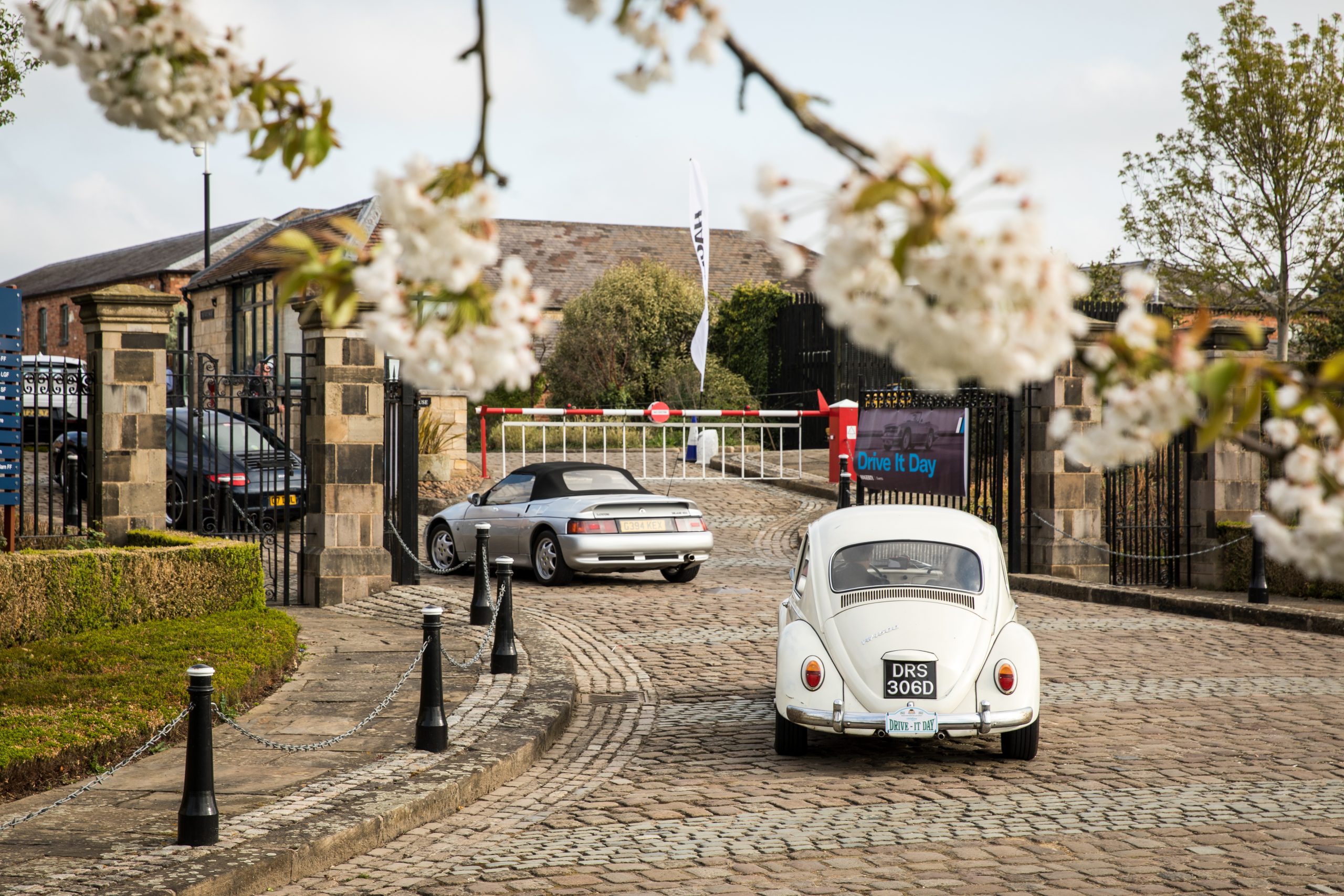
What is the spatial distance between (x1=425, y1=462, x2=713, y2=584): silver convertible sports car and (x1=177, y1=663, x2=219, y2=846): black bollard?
8.54m

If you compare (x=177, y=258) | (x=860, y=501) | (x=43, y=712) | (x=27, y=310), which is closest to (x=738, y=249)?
(x=177, y=258)

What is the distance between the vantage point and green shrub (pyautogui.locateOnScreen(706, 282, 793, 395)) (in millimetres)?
33688

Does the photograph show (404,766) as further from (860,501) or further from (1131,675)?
(860,501)

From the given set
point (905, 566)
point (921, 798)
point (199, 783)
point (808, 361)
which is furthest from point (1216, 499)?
point (808, 361)

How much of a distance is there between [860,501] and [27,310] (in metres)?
56.0

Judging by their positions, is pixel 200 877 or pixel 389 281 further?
pixel 200 877

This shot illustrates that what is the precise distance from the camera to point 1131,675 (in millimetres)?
9523

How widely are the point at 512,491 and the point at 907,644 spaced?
860 centimetres

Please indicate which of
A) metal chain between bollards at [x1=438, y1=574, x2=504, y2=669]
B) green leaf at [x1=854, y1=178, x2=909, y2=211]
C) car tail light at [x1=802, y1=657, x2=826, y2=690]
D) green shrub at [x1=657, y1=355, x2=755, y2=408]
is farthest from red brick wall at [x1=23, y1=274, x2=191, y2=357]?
green leaf at [x1=854, y1=178, x2=909, y2=211]

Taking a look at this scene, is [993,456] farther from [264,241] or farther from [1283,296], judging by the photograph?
[264,241]

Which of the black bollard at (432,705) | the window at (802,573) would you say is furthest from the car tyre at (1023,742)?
the black bollard at (432,705)

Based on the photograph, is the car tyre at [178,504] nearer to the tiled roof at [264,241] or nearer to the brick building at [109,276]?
the tiled roof at [264,241]

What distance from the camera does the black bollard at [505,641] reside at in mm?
9250

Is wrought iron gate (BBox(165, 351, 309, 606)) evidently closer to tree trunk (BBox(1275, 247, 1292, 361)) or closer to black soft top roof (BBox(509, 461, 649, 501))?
black soft top roof (BBox(509, 461, 649, 501))
